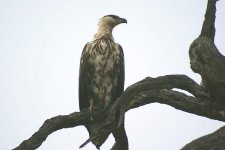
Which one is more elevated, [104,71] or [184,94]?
[104,71]

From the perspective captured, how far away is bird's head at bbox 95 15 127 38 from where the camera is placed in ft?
25.1

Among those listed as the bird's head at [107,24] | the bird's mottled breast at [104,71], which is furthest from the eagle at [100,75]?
the bird's head at [107,24]

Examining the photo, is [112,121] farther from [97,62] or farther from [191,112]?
[97,62]

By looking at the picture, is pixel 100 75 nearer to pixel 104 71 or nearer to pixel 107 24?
pixel 104 71

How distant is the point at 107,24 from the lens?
7.92m

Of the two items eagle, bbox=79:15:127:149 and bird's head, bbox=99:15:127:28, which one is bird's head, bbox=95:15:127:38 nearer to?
bird's head, bbox=99:15:127:28

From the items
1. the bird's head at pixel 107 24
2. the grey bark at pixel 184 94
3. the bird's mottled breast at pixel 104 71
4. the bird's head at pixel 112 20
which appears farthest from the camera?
the bird's head at pixel 112 20

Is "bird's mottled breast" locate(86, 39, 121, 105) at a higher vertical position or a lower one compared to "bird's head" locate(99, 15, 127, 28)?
lower

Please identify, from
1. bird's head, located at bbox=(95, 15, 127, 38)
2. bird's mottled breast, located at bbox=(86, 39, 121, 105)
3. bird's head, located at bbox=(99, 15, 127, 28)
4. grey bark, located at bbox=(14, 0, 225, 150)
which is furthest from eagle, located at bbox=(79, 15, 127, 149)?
grey bark, located at bbox=(14, 0, 225, 150)

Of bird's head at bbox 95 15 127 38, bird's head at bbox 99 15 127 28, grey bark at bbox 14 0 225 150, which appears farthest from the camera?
bird's head at bbox 99 15 127 28

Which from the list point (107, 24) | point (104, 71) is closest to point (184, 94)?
point (104, 71)

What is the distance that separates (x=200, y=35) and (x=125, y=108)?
119 cm

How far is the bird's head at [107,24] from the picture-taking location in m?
7.64

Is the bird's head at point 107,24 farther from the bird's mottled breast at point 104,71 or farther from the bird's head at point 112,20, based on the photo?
the bird's mottled breast at point 104,71
